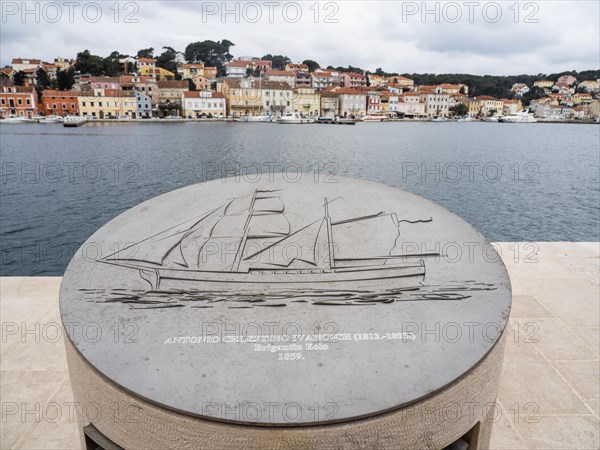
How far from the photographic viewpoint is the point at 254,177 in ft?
14.4

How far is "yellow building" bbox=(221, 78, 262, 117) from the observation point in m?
78.9

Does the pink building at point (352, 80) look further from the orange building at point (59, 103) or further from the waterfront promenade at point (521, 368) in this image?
Answer: the waterfront promenade at point (521, 368)

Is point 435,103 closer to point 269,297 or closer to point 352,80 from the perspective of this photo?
point 352,80

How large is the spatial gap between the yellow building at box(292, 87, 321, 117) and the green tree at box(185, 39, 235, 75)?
54.7 meters

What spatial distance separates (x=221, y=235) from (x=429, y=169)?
22304mm

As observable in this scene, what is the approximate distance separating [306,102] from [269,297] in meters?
81.3

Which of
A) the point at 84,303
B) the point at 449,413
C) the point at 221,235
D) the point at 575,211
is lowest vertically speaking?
the point at 575,211

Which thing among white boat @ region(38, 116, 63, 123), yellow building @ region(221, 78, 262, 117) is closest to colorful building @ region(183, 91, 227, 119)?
yellow building @ region(221, 78, 262, 117)

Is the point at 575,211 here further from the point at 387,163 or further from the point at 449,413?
the point at 449,413

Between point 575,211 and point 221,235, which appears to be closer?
point 221,235

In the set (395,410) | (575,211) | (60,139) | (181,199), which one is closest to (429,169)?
(575,211)

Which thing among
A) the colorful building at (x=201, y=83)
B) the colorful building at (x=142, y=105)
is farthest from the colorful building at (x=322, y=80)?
the colorful building at (x=142, y=105)

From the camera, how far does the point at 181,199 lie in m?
3.85

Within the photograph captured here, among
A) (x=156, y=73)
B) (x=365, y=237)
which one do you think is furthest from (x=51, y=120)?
(x=365, y=237)
